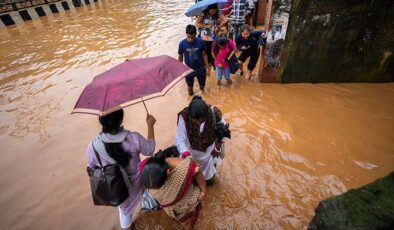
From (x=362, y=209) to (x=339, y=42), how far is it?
4.28m

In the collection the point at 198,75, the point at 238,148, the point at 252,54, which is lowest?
the point at 238,148

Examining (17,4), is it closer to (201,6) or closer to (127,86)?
(201,6)

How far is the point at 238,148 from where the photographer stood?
396 centimetres

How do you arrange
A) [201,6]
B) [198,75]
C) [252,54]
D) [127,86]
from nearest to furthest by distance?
[127,86] → [198,75] → [201,6] → [252,54]

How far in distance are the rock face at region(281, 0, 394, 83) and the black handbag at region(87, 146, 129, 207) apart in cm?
453

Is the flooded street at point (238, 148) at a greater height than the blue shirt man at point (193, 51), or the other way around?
the blue shirt man at point (193, 51)

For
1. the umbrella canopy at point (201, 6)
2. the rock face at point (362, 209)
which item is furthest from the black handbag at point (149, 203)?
the umbrella canopy at point (201, 6)

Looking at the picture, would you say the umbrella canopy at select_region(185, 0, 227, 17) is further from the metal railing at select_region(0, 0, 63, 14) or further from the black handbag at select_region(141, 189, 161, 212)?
the metal railing at select_region(0, 0, 63, 14)

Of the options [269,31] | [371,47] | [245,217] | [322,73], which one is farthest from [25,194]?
[371,47]

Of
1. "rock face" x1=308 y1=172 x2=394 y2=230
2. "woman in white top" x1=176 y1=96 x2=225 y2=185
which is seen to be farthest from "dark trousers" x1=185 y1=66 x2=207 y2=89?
"rock face" x1=308 y1=172 x2=394 y2=230

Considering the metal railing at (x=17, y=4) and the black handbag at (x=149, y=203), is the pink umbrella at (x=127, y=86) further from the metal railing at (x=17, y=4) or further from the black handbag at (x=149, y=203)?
the metal railing at (x=17, y=4)

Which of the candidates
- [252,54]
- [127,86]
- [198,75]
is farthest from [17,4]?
[127,86]

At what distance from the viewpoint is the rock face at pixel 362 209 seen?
5.53 feet

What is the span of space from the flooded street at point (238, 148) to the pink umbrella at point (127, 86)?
1853 millimetres
